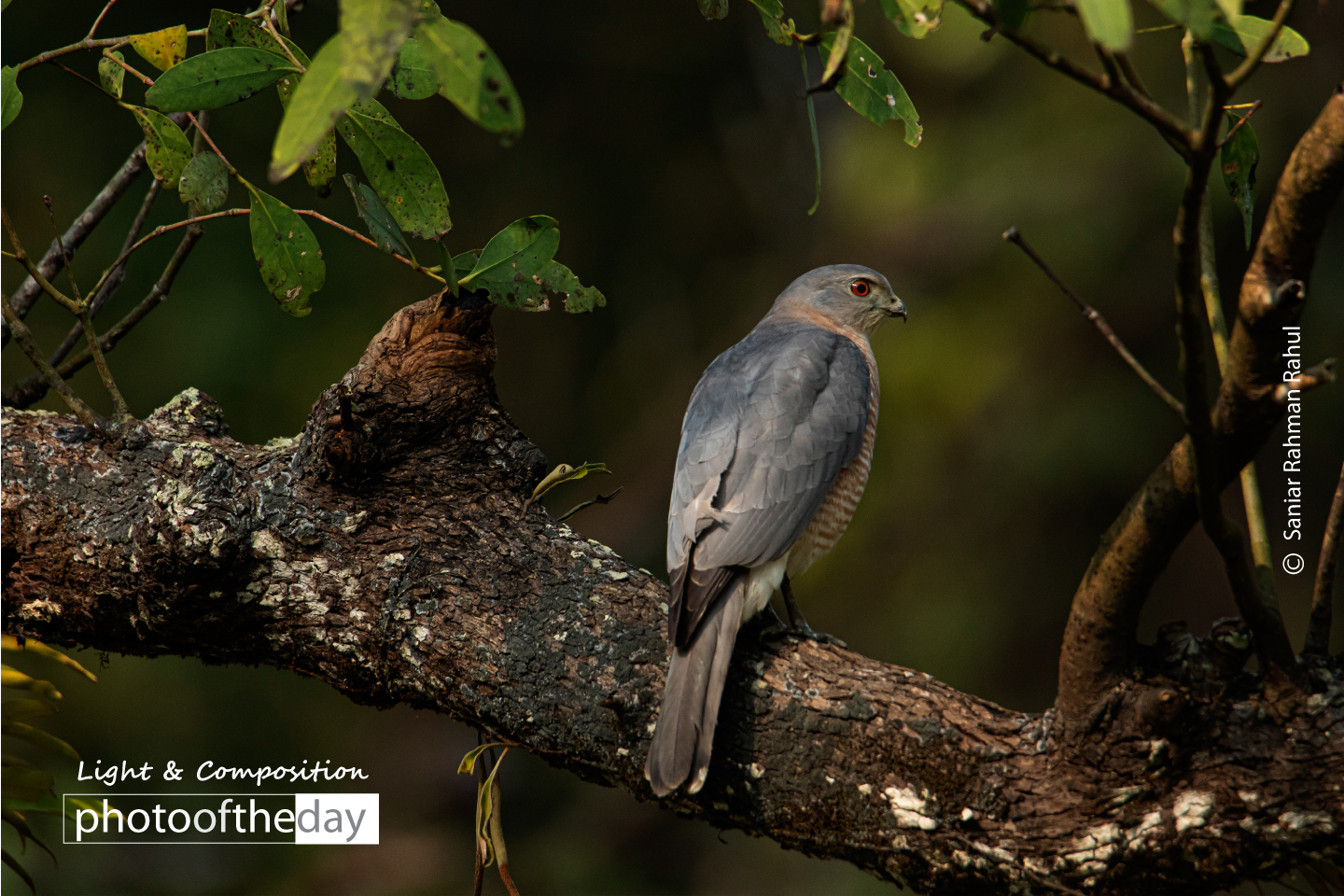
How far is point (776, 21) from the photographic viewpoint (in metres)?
1.87

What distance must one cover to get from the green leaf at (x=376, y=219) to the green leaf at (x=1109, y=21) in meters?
1.43

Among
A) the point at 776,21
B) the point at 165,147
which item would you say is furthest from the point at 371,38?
the point at 165,147

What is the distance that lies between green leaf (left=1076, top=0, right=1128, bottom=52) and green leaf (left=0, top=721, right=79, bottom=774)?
215cm

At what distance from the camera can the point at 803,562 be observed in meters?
2.81

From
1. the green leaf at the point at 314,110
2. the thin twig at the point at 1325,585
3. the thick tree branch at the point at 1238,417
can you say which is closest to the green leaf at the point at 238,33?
the green leaf at the point at 314,110

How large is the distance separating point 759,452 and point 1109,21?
1761 mm

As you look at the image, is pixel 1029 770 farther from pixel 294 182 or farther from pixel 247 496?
pixel 294 182

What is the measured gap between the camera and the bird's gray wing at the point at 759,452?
241 cm

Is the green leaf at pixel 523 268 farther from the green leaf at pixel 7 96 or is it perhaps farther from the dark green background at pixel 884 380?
the dark green background at pixel 884 380

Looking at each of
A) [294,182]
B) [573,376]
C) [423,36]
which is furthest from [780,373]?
[573,376]

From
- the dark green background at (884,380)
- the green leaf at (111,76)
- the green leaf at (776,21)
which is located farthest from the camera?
the dark green background at (884,380)

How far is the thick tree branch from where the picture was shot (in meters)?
1.30

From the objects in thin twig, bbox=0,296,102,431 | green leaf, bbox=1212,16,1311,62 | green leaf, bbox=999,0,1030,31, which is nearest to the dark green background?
thin twig, bbox=0,296,102,431

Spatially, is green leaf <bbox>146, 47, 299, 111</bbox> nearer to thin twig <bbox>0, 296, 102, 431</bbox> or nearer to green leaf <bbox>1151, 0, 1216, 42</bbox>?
thin twig <bbox>0, 296, 102, 431</bbox>
